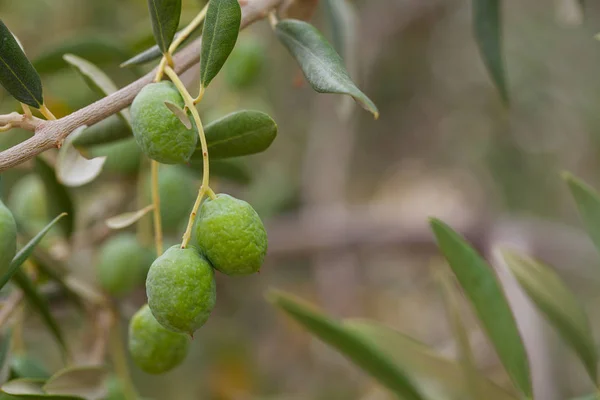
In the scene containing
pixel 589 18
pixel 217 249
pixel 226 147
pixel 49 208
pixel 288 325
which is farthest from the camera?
pixel 589 18

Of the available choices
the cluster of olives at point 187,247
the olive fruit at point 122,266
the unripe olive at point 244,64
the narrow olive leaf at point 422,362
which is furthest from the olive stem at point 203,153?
the unripe olive at point 244,64

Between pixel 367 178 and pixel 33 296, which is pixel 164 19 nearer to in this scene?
pixel 33 296

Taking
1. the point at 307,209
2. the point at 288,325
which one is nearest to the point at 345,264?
the point at 307,209

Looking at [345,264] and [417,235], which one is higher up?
[417,235]

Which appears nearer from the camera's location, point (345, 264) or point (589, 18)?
point (345, 264)

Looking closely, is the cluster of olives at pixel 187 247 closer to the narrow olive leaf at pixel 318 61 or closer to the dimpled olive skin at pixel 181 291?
the dimpled olive skin at pixel 181 291

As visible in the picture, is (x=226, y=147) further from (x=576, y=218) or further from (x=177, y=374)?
(x=576, y=218)
